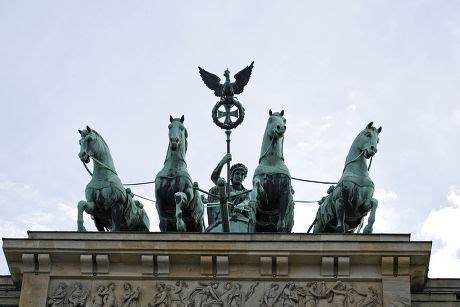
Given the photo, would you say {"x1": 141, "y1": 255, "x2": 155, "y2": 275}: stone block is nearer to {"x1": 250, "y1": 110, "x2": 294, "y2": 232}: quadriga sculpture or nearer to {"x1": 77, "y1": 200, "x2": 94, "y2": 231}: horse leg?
{"x1": 77, "y1": 200, "x2": 94, "y2": 231}: horse leg

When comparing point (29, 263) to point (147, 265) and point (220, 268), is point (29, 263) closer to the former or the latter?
point (147, 265)

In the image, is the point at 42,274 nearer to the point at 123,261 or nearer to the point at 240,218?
the point at 123,261

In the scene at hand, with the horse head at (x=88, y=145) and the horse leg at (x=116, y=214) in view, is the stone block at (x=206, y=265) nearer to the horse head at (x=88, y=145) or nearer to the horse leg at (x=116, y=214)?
the horse leg at (x=116, y=214)

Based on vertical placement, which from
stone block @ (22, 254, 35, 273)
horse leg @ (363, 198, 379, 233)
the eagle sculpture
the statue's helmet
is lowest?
stone block @ (22, 254, 35, 273)

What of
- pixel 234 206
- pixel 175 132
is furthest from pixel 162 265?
pixel 234 206

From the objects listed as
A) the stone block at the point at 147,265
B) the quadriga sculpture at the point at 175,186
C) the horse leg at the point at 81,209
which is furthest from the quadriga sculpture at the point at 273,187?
the horse leg at the point at 81,209

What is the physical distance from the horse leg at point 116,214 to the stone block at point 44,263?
2.11 m

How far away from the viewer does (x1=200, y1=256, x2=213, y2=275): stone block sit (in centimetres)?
2700

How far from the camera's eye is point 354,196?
28.7 meters

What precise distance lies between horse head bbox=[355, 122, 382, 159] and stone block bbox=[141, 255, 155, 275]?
5.01 meters

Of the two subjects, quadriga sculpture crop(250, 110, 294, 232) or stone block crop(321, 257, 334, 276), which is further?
quadriga sculpture crop(250, 110, 294, 232)

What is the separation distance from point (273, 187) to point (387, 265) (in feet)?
10.3

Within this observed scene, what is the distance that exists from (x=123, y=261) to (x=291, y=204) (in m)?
3.99

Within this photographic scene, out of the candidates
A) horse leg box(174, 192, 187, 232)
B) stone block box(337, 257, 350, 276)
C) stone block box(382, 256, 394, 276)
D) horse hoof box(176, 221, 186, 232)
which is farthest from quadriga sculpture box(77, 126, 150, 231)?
stone block box(382, 256, 394, 276)
